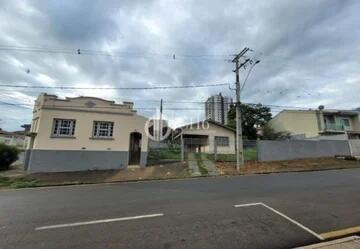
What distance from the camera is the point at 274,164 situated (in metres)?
19.1

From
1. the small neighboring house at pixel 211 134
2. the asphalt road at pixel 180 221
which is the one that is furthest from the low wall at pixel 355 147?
the asphalt road at pixel 180 221

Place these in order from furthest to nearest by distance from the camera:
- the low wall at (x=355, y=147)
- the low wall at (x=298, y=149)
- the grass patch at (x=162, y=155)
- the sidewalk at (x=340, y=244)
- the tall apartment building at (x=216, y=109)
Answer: the tall apartment building at (x=216, y=109)
the low wall at (x=355, y=147)
the grass patch at (x=162, y=155)
the low wall at (x=298, y=149)
the sidewalk at (x=340, y=244)

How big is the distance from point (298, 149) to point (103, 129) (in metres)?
18.3

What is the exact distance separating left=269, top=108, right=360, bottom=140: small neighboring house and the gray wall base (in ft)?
95.1

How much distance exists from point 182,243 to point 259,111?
137ft

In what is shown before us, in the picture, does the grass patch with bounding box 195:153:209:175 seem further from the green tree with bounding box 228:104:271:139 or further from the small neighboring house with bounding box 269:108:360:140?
the small neighboring house with bounding box 269:108:360:140

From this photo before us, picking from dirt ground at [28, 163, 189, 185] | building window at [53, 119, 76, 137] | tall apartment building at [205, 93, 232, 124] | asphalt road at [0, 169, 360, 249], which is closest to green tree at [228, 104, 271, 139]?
tall apartment building at [205, 93, 232, 124]

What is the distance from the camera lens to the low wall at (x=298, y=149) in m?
20.8

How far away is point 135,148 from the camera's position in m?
22.5

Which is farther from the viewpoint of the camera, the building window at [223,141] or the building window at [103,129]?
the building window at [223,141]

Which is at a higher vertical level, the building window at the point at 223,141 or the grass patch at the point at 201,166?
the building window at the point at 223,141

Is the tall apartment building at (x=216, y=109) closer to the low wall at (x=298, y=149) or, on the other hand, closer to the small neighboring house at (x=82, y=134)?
the low wall at (x=298, y=149)

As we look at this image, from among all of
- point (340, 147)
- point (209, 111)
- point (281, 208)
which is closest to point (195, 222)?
point (281, 208)

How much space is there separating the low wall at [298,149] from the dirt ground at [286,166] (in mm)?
1002
